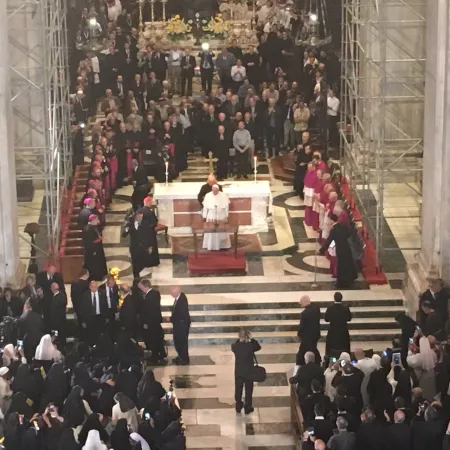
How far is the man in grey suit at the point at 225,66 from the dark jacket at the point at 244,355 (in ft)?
45.3

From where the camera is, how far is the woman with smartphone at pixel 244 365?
17344 mm

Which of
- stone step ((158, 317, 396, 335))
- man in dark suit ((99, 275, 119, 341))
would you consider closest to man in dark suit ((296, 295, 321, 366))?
stone step ((158, 317, 396, 335))

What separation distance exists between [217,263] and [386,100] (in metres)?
5.12

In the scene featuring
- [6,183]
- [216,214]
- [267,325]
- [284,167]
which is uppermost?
[6,183]

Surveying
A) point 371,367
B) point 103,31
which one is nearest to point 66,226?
point 371,367

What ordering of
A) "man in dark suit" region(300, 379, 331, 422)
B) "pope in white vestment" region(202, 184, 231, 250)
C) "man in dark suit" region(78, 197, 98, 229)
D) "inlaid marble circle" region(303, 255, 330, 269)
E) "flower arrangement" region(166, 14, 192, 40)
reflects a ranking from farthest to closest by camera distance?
1. "flower arrangement" region(166, 14, 192, 40)
2. "pope in white vestment" region(202, 184, 231, 250)
3. "inlaid marble circle" region(303, 255, 330, 269)
4. "man in dark suit" region(78, 197, 98, 229)
5. "man in dark suit" region(300, 379, 331, 422)

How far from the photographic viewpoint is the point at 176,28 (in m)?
34.1

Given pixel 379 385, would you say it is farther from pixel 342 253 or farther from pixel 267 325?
pixel 342 253

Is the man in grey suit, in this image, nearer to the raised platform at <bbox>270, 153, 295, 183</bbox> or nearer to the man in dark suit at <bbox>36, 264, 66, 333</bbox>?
the raised platform at <bbox>270, 153, 295, 183</bbox>

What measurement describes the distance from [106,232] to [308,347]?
6.73 metres

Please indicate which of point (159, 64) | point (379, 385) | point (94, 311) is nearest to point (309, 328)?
point (379, 385)

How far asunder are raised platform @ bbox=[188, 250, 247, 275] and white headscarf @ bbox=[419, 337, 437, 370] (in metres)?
5.53

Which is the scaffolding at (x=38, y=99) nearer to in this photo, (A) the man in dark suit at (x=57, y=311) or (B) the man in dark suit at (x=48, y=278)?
(B) the man in dark suit at (x=48, y=278)

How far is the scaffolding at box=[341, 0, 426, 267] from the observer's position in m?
24.4
